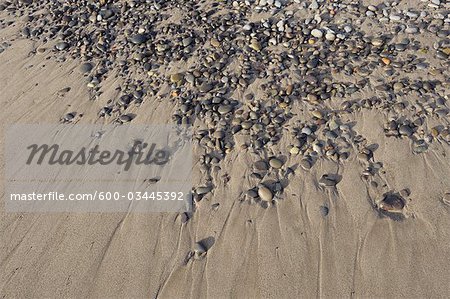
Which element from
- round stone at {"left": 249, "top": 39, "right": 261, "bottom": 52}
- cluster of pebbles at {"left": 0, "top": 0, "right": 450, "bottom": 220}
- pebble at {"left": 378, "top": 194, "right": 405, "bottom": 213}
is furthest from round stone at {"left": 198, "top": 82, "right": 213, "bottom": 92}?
pebble at {"left": 378, "top": 194, "right": 405, "bottom": 213}

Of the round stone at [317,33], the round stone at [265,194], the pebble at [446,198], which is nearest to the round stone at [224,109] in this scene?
the round stone at [265,194]

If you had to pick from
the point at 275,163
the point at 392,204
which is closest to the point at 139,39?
the point at 275,163

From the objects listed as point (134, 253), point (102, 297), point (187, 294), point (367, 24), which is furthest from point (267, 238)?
point (367, 24)

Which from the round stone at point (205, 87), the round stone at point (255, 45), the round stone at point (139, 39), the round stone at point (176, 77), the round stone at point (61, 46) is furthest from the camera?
the round stone at point (61, 46)

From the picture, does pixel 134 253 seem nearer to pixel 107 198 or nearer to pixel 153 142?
pixel 107 198

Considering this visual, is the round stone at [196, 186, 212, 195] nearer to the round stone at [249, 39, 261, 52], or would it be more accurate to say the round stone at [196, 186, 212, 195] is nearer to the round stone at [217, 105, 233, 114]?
the round stone at [217, 105, 233, 114]

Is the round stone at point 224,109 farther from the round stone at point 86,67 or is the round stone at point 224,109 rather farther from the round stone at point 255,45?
the round stone at point 86,67
